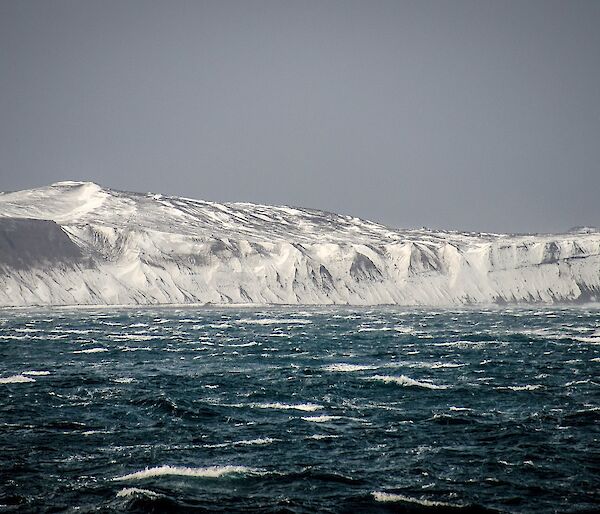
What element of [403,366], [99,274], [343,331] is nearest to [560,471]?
[403,366]

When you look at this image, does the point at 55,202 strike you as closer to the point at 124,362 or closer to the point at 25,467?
the point at 124,362

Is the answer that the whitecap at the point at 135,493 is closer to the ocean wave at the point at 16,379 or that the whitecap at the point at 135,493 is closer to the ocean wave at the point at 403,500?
the ocean wave at the point at 403,500

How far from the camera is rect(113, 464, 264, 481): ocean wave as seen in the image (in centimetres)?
2140

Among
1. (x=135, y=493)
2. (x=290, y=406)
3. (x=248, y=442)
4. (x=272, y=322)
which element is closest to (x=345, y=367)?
(x=290, y=406)

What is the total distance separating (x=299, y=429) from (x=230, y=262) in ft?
413

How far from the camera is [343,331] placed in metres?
76.8

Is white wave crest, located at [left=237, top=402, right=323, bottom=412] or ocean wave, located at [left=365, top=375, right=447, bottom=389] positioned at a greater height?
white wave crest, located at [left=237, top=402, right=323, bottom=412]

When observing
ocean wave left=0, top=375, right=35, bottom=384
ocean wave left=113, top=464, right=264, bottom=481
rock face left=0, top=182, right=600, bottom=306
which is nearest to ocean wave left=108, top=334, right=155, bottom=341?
ocean wave left=0, top=375, right=35, bottom=384

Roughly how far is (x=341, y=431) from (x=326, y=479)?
20.0 ft

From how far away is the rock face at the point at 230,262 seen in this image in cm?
13488

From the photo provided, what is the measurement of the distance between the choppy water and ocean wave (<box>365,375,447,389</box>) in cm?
10

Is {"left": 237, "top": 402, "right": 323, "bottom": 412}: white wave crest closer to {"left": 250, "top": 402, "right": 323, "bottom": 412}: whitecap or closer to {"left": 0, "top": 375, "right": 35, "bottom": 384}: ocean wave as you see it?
{"left": 250, "top": 402, "right": 323, "bottom": 412}: whitecap

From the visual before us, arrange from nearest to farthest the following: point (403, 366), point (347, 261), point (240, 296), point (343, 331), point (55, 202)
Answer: point (403, 366), point (343, 331), point (240, 296), point (347, 261), point (55, 202)

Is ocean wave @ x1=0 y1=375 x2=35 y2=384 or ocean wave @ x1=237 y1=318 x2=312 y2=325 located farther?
ocean wave @ x1=237 y1=318 x2=312 y2=325
